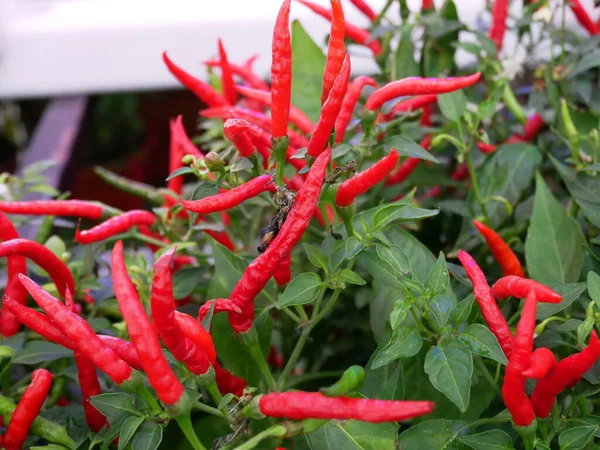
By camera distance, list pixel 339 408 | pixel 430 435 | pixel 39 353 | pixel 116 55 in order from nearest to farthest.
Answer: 1. pixel 339 408
2. pixel 430 435
3. pixel 39 353
4. pixel 116 55

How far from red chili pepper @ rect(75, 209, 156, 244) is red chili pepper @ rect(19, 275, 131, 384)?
201 millimetres

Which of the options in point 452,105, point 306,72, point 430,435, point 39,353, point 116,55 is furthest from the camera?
point 116,55

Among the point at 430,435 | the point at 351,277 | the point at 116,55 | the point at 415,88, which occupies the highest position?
the point at 415,88

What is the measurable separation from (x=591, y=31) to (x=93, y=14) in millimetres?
1807

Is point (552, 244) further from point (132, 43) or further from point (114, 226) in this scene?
point (132, 43)

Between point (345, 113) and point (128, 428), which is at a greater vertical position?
point (345, 113)

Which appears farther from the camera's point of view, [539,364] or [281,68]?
[281,68]

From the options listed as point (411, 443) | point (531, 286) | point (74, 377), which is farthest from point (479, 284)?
point (74, 377)

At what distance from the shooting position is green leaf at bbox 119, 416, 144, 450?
0.51 meters

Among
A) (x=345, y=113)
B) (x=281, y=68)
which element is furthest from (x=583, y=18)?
(x=281, y=68)

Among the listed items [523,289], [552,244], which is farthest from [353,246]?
[552,244]

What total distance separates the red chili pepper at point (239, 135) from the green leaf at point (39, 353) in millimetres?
269

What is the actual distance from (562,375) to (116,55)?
1881mm

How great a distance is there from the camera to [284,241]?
56 cm
